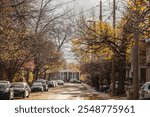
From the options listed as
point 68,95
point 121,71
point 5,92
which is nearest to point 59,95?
point 68,95

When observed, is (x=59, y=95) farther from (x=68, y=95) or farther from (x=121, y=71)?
(x=121, y=71)

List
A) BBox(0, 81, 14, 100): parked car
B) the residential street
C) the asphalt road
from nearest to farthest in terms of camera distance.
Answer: BBox(0, 81, 14, 100): parked car, the residential street, the asphalt road

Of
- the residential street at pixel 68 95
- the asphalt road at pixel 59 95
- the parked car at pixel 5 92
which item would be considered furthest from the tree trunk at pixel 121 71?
the parked car at pixel 5 92

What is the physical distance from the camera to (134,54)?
62.8 ft

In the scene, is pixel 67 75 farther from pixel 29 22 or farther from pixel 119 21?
pixel 29 22

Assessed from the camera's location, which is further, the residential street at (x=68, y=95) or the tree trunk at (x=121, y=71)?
the tree trunk at (x=121, y=71)

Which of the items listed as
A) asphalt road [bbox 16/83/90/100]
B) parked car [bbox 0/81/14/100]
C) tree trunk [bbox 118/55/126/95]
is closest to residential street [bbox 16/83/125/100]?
asphalt road [bbox 16/83/90/100]

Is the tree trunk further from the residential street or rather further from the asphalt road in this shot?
the asphalt road

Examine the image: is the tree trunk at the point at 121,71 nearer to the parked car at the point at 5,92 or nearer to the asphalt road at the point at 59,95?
the asphalt road at the point at 59,95

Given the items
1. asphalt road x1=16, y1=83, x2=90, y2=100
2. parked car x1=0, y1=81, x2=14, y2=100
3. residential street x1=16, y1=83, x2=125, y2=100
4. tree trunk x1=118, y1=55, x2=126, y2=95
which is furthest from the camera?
tree trunk x1=118, y1=55, x2=126, y2=95

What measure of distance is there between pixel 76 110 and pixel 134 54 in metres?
14.7

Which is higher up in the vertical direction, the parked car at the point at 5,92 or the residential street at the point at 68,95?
the parked car at the point at 5,92

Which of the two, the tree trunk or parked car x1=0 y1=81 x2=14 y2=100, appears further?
the tree trunk

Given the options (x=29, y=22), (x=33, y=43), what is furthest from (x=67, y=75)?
(x=29, y=22)
